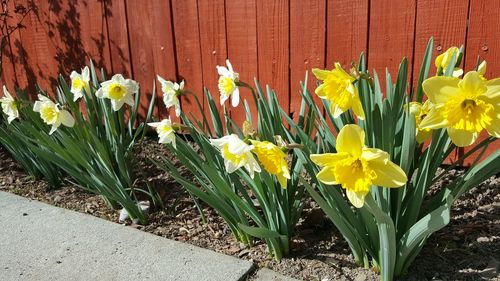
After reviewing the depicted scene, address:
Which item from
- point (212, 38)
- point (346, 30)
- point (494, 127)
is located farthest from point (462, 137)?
point (212, 38)

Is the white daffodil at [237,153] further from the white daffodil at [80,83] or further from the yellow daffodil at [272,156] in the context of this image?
the white daffodil at [80,83]

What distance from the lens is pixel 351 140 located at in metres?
1.29

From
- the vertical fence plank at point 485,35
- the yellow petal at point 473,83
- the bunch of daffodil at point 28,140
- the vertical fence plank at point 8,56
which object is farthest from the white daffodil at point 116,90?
the vertical fence plank at point 8,56

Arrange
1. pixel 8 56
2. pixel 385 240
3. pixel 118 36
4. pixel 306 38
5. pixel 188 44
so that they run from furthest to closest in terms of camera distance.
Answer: pixel 8 56
pixel 118 36
pixel 188 44
pixel 306 38
pixel 385 240

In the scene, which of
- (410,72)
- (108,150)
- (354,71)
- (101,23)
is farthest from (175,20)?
(354,71)

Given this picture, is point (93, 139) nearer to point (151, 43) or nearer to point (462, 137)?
point (151, 43)

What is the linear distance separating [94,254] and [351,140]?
1.52 m

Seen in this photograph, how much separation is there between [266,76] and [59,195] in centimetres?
160

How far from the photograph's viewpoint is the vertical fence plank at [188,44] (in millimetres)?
3350

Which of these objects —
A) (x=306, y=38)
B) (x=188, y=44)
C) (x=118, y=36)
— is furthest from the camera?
(x=118, y=36)

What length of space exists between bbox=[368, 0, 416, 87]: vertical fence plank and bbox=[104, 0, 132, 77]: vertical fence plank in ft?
6.60

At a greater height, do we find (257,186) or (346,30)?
(346,30)

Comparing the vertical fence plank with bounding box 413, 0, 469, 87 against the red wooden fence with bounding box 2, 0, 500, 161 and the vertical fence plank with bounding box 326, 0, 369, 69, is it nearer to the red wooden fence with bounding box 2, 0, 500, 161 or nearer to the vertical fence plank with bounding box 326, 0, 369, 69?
the red wooden fence with bounding box 2, 0, 500, 161

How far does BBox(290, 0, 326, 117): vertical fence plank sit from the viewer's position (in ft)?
9.30
